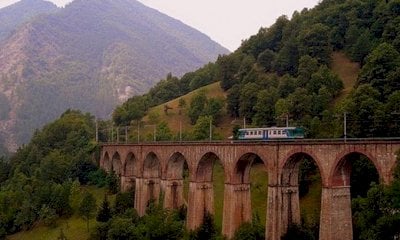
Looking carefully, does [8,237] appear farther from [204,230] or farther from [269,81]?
[269,81]

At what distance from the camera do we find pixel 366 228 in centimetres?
4631

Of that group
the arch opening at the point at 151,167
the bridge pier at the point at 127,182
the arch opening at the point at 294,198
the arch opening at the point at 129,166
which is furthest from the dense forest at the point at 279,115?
the arch opening at the point at 129,166

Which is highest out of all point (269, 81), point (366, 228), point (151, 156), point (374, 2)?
point (374, 2)

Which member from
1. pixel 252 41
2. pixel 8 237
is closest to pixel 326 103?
pixel 8 237

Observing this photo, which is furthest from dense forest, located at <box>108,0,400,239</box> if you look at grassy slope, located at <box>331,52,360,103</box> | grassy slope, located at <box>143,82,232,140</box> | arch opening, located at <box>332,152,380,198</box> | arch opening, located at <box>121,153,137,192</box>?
arch opening, located at <box>121,153,137,192</box>

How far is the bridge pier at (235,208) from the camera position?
62.1 m

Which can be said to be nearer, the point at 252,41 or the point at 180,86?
the point at 252,41

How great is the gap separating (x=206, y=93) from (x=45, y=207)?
222 ft

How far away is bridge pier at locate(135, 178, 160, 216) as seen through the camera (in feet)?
275

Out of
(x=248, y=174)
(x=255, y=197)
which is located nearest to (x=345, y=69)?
(x=255, y=197)

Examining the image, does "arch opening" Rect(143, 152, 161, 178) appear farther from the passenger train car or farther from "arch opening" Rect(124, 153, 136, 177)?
the passenger train car

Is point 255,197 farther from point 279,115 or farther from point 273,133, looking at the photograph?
point 273,133

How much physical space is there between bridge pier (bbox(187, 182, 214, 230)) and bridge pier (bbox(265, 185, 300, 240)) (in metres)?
13.4

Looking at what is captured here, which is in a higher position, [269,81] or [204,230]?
[269,81]
